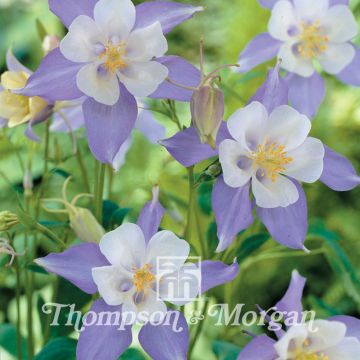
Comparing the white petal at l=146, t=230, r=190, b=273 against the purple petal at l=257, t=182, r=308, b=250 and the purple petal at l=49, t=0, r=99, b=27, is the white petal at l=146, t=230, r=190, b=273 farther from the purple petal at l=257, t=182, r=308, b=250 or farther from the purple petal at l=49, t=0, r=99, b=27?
the purple petal at l=49, t=0, r=99, b=27

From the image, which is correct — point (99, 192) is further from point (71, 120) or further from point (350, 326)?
point (350, 326)

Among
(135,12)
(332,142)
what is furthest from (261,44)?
(332,142)

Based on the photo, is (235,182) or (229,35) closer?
(235,182)

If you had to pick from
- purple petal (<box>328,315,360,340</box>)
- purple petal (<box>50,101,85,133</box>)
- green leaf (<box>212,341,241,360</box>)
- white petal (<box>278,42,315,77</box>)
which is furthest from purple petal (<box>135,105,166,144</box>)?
purple petal (<box>328,315,360,340</box>)

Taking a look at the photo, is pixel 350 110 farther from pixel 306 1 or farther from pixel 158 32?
pixel 158 32

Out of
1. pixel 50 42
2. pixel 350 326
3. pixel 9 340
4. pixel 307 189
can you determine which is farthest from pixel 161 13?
pixel 307 189
